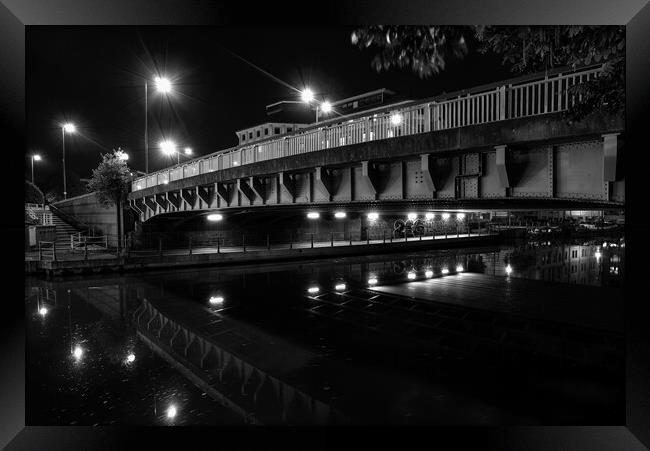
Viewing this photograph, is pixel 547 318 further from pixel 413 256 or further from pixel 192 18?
pixel 413 256

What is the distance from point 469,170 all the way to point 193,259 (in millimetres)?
18404

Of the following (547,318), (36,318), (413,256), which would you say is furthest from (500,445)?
(413,256)

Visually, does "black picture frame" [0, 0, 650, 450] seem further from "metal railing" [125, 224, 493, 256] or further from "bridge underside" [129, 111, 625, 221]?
"metal railing" [125, 224, 493, 256]

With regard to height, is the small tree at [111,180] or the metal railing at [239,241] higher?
the small tree at [111,180]

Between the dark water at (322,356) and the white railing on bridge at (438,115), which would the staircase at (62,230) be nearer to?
the dark water at (322,356)

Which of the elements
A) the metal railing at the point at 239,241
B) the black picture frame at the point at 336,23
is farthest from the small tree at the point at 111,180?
the black picture frame at the point at 336,23

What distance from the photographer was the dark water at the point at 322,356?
19.0ft

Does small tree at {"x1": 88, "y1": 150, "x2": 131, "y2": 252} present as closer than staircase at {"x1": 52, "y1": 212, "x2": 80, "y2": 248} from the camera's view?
Yes

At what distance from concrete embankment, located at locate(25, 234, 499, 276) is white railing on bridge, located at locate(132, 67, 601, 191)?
610 cm

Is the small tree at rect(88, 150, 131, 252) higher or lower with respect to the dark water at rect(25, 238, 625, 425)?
higher

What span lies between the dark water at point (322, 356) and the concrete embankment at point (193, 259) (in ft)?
13.9

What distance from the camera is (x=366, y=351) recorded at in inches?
336

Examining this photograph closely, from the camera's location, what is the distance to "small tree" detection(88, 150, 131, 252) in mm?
28500

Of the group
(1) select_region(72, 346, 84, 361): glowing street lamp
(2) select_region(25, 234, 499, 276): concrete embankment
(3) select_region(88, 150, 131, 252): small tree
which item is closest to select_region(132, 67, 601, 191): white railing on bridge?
(2) select_region(25, 234, 499, 276): concrete embankment
